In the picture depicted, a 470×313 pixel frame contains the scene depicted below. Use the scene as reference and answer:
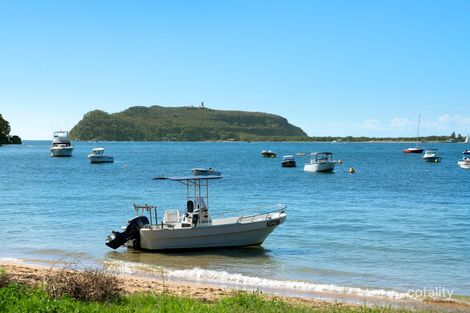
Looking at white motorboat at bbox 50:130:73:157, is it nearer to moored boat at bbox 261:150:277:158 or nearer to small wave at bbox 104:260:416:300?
moored boat at bbox 261:150:277:158

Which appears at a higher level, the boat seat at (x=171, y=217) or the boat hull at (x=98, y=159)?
the boat seat at (x=171, y=217)

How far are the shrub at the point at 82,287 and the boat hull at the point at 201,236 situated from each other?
10750mm

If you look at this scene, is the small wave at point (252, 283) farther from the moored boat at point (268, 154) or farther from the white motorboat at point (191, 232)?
the moored boat at point (268, 154)

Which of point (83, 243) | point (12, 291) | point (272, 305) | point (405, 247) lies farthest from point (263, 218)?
point (12, 291)

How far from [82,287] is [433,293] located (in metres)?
10.5

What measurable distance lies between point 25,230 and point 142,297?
18082mm

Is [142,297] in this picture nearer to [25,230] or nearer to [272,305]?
[272,305]

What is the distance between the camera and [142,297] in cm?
1319

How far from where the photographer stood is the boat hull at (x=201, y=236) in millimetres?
23703

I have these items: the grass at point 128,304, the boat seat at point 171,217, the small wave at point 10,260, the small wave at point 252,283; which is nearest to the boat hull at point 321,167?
the boat seat at point 171,217

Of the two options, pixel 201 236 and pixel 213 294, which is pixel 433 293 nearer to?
pixel 213 294

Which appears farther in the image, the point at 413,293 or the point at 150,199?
the point at 150,199

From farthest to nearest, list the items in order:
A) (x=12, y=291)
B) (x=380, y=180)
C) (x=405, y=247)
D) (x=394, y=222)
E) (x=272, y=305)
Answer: (x=380, y=180)
(x=394, y=222)
(x=405, y=247)
(x=272, y=305)
(x=12, y=291)

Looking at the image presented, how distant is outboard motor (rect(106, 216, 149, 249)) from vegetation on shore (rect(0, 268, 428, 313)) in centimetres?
1026
